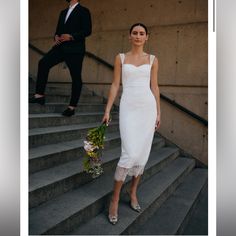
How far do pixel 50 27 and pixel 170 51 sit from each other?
7.04 feet

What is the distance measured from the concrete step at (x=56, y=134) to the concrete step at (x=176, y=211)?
1237 millimetres

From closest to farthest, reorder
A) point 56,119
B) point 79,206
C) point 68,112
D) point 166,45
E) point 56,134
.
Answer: point 79,206 < point 56,134 < point 56,119 < point 68,112 < point 166,45

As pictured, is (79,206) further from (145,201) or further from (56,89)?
(56,89)

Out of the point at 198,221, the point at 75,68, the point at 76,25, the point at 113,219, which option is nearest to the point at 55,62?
the point at 75,68

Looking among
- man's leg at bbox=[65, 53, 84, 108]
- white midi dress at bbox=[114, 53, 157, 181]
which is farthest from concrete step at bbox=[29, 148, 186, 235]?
man's leg at bbox=[65, 53, 84, 108]

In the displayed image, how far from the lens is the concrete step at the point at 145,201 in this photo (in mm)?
2604

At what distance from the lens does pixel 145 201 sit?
10.5ft

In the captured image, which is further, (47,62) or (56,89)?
(56,89)

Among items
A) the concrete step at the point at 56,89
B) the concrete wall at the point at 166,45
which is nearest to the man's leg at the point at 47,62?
the concrete step at the point at 56,89

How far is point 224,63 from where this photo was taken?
110 inches

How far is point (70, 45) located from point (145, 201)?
1923mm

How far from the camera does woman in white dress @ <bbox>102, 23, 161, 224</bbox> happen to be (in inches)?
107

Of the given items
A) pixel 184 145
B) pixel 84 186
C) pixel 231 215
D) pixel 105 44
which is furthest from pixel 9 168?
pixel 105 44

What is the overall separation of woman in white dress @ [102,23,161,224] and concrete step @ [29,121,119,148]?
83 cm
